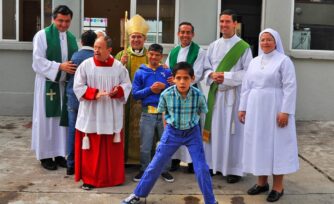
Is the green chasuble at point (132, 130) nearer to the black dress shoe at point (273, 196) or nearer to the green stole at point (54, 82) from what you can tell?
the green stole at point (54, 82)

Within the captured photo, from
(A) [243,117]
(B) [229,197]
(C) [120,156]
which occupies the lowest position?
(B) [229,197]

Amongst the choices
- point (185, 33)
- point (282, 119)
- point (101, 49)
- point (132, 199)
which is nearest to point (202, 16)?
point (185, 33)

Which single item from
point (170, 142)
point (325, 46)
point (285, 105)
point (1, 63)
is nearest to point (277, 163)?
point (285, 105)

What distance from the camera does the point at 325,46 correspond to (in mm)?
9250

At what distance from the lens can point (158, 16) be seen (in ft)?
29.3

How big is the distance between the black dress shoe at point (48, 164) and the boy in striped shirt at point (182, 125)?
1724 millimetres

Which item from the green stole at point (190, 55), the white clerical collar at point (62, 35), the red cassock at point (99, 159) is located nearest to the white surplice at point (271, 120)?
the green stole at point (190, 55)

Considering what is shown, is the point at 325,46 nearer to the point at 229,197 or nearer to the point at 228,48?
the point at 228,48

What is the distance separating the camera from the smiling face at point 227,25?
540 cm

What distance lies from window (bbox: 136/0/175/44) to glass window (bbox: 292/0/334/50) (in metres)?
2.46

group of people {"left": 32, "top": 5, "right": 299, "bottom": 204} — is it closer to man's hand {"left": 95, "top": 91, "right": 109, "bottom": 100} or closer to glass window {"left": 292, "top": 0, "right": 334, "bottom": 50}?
man's hand {"left": 95, "top": 91, "right": 109, "bottom": 100}

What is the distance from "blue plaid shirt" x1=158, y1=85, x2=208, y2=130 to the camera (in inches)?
178

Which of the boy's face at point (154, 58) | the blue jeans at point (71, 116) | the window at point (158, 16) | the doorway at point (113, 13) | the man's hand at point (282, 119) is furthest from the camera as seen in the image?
the doorway at point (113, 13)

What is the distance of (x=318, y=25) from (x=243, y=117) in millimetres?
4990
